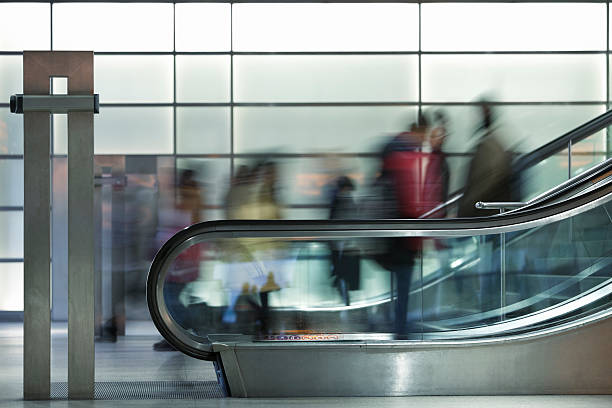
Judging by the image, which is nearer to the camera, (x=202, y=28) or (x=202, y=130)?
(x=202, y=130)

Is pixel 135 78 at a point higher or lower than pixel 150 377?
Answer: higher

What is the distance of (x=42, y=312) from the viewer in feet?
13.7

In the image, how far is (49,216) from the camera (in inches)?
166

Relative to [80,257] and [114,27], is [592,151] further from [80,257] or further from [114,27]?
[80,257]

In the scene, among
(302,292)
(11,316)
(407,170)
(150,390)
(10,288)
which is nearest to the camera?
(150,390)

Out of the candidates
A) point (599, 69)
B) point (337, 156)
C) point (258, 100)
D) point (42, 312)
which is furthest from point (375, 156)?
point (42, 312)

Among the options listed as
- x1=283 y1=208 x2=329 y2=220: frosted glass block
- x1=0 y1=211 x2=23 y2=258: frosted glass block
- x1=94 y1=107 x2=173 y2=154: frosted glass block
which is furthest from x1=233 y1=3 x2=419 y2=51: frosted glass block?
x1=0 y1=211 x2=23 y2=258: frosted glass block

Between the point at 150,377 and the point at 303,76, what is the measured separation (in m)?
6.19

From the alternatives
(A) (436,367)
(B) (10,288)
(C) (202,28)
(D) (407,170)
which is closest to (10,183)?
(B) (10,288)

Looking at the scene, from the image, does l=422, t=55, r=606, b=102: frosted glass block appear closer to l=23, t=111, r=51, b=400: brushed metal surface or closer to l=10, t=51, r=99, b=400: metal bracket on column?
l=10, t=51, r=99, b=400: metal bracket on column

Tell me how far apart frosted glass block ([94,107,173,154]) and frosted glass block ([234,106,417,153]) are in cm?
88

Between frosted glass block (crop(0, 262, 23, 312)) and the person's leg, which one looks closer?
the person's leg

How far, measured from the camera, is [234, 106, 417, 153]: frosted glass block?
34.3ft

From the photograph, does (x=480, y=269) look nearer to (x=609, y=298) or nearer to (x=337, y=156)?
(x=609, y=298)
